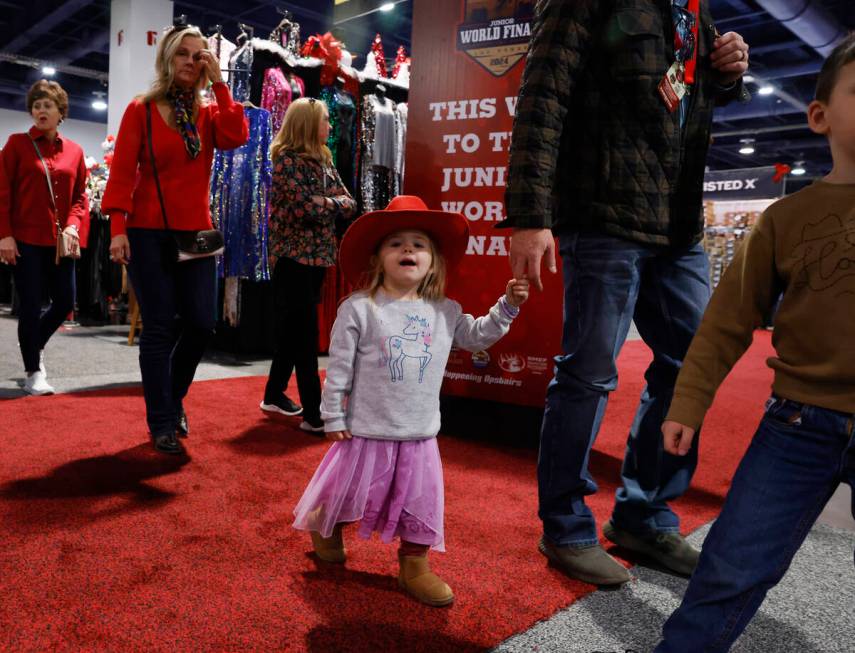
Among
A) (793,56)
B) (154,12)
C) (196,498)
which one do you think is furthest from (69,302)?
(793,56)

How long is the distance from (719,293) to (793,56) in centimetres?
Answer: 1288

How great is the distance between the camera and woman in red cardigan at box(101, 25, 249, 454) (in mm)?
2391

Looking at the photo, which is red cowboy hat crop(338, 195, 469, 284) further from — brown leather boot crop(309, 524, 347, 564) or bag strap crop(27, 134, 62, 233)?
bag strap crop(27, 134, 62, 233)

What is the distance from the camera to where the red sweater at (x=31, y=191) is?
3.48 m

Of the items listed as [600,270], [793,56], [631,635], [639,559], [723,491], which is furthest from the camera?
[793,56]

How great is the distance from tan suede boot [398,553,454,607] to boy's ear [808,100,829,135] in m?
1.16

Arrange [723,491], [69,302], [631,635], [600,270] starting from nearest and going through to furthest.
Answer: [631,635] < [600,270] < [723,491] < [69,302]

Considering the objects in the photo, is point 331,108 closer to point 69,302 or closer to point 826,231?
point 69,302

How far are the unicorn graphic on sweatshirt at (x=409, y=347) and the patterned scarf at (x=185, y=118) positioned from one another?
1400mm

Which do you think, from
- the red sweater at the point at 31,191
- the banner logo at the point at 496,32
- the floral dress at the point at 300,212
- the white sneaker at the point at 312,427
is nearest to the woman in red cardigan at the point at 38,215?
the red sweater at the point at 31,191

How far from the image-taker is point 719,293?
1.05 m

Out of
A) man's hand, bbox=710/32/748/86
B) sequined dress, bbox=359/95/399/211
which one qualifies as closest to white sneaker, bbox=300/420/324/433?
man's hand, bbox=710/32/748/86

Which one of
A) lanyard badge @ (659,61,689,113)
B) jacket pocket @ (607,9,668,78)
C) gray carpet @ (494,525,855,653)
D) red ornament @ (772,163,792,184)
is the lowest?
gray carpet @ (494,525,855,653)

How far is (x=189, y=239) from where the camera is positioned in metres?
2.46
